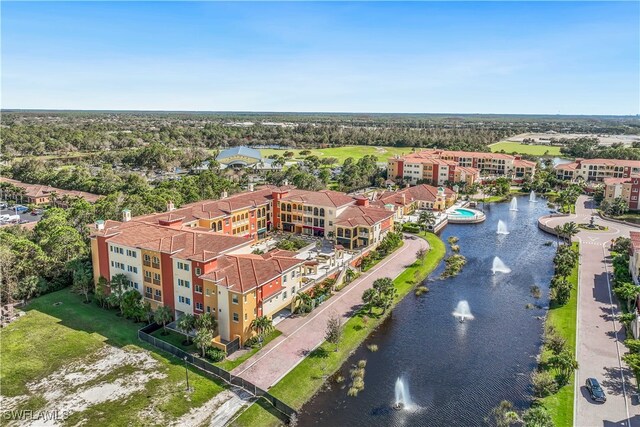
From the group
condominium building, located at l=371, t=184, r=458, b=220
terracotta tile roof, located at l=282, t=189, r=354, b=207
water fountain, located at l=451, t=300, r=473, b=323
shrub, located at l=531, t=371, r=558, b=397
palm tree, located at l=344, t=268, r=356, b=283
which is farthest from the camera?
condominium building, located at l=371, t=184, r=458, b=220

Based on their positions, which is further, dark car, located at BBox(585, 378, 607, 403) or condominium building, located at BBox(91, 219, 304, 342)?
condominium building, located at BBox(91, 219, 304, 342)

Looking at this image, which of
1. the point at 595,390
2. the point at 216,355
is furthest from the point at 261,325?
the point at 595,390

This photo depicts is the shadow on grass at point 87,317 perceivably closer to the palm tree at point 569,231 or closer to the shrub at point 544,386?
the shrub at point 544,386

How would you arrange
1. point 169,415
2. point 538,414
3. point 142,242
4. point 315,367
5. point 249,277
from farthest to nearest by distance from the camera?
point 142,242
point 249,277
point 315,367
point 169,415
point 538,414

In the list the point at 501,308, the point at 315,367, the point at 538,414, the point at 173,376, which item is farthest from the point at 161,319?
the point at 501,308

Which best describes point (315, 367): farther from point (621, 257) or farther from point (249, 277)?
point (621, 257)

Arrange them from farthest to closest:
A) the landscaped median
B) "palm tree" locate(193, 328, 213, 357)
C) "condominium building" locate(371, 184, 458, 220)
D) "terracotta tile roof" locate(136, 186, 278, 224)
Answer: "condominium building" locate(371, 184, 458, 220)
"terracotta tile roof" locate(136, 186, 278, 224)
"palm tree" locate(193, 328, 213, 357)
the landscaped median

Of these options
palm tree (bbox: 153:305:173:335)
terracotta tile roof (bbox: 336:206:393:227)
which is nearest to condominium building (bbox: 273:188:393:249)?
terracotta tile roof (bbox: 336:206:393:227)

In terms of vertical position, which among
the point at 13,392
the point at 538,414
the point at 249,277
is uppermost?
the point at 249,277

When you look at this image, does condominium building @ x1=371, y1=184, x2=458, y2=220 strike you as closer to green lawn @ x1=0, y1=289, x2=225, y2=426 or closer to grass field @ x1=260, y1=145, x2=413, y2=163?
green lawn @ x1=0, y1=289, x2=225, y2=426
